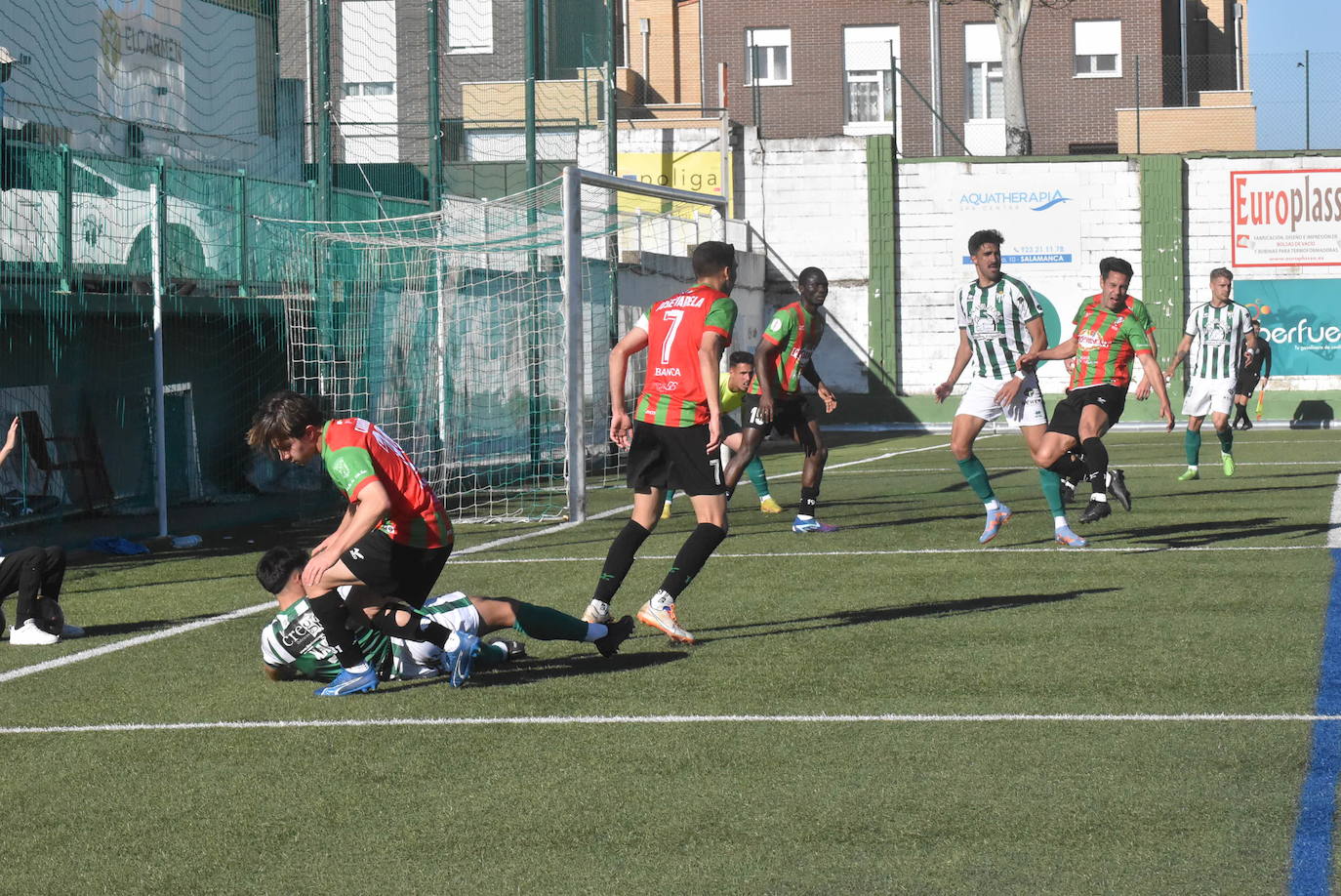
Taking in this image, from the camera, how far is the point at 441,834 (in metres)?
5.00

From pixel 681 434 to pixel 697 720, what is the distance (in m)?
2.11

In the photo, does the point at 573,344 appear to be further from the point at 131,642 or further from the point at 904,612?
the point at 131,642

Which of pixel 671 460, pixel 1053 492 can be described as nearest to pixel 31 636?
pixel 671 460

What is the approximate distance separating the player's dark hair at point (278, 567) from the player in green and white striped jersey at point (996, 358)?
18.3 ft

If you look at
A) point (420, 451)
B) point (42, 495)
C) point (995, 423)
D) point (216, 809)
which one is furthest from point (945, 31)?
point (216, 809)

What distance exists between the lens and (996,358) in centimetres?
1175

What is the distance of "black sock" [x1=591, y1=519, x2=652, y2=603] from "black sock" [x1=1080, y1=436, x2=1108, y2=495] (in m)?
5.17

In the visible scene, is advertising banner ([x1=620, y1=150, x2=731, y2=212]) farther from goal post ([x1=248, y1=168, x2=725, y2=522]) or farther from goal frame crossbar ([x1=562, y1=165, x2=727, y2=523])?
goal frame crossbar ([x1=562, y1=165, x2=727, y2=523])

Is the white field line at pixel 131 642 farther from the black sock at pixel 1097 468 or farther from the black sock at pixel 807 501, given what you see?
the black sock at pixel 1097 468

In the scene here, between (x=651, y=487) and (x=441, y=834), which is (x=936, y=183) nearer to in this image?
(x=651, y=487)

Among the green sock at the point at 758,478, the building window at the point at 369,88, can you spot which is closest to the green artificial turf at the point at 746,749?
the green sock at the point at 758,478

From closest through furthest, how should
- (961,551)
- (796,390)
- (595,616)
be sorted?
(595,616)
(961,551)
(796,390)

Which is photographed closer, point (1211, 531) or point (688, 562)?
point (688, 562)

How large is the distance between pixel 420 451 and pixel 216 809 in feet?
37.7
